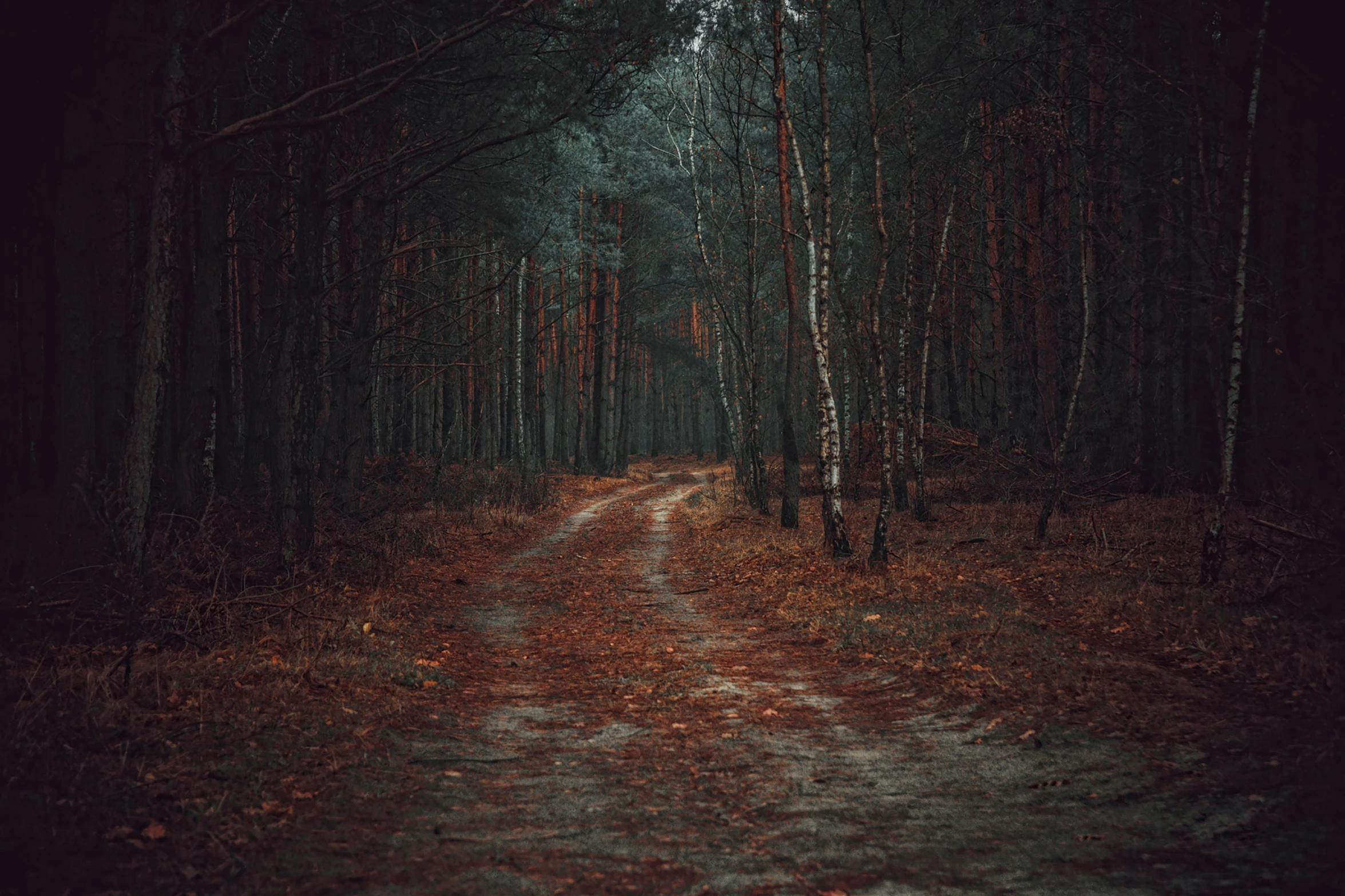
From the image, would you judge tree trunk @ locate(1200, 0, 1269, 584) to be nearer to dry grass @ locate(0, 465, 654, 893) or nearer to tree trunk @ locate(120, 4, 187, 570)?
dry grass @ locate(0, 465, 654, 893)

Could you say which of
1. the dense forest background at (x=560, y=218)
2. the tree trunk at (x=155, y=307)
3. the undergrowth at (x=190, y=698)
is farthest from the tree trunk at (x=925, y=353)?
the tree trunk at (x=155, y=307)

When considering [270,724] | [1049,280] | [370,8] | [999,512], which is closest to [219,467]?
[370,8]

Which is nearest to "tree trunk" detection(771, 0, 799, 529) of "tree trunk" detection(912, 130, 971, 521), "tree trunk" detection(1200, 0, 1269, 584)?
"tree trunk" detection(912, 130, 971, 521)

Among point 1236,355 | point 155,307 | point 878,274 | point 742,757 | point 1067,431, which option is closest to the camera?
point 742,757

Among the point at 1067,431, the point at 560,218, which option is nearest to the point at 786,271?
the point at 1067,431

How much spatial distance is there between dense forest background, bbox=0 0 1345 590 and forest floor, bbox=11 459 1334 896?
2.15 meters

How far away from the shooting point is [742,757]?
17.7ft

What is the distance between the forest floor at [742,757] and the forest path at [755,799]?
2 centimetres

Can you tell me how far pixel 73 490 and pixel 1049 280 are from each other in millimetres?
17467

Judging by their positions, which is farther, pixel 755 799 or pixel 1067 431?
pixel 1067 431

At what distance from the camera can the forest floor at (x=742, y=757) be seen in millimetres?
3740

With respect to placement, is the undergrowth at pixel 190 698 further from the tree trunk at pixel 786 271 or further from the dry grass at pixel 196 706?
the tree trunk at pixel 786 271

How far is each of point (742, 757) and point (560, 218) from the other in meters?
24.5

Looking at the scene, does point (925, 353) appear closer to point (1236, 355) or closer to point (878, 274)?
point (878, 274)
